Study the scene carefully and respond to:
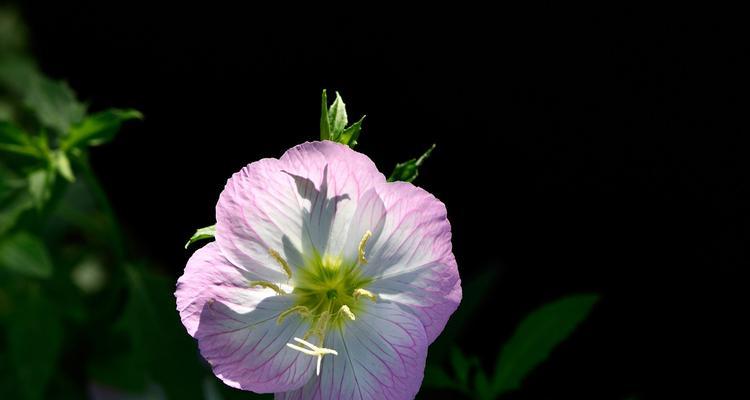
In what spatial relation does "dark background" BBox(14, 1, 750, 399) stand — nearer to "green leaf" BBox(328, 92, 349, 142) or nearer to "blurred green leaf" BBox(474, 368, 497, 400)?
"blurred green leaf" BBox(474, 368, 497, 400)

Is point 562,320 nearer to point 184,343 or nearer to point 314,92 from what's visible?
point 184,343

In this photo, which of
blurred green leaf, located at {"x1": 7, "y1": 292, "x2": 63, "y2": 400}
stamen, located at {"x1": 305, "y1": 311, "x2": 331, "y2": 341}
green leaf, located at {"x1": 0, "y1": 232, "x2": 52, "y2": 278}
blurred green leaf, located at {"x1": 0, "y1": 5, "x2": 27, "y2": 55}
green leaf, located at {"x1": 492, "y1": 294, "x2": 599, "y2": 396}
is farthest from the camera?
blurred green leaf, located at {"x1": 0, "y1": 5, "x2": 27, "y2": 55}

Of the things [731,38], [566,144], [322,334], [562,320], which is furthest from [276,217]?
[731,38]

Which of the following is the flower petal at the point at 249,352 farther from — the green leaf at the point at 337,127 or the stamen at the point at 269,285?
the green leaf at the point at 337,127

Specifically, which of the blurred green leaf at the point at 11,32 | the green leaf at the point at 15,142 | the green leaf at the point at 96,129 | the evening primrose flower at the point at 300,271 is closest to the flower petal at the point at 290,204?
the evening primrose flower at the point at 300,271

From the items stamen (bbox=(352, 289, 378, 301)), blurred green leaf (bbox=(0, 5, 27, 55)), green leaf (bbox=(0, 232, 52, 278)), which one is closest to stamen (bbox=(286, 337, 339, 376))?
stamen (bbox=(352, 289, 378, 301))

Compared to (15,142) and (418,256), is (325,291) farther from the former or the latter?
(15,142)
